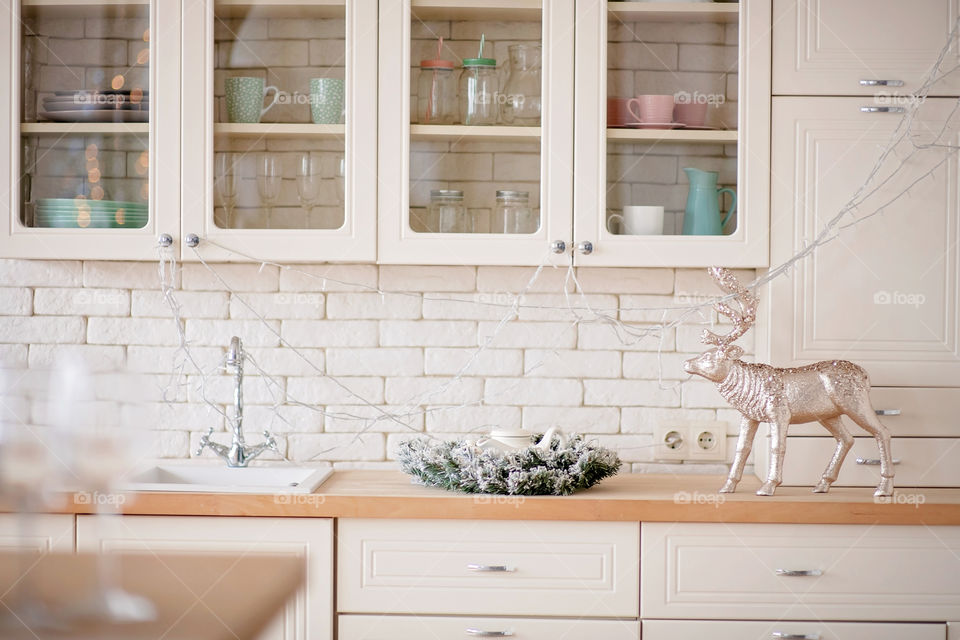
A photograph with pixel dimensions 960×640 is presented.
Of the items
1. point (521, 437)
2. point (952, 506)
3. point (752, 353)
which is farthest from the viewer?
point (752, 353)

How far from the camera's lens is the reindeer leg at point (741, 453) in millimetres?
1995

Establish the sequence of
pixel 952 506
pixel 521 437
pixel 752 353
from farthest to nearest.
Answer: pixel 752 353 < pixel 521 437 < pixel 952 506

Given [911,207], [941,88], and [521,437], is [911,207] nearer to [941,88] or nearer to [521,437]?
[941,88]

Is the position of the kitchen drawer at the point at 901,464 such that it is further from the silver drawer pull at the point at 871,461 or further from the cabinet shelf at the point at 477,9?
the cabinet shelf at the point at 477,9

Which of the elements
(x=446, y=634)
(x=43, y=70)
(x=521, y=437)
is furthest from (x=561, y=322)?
(x=43, y=70)

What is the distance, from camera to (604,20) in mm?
2086

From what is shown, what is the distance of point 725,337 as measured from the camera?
200cm

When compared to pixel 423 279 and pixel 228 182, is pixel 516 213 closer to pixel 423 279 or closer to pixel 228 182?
pixel 423 279

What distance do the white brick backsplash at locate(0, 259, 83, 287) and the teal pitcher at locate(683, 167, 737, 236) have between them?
1.54 m

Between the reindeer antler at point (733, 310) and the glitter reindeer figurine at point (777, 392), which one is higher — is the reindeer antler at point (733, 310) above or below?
above

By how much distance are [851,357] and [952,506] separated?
1.28ft

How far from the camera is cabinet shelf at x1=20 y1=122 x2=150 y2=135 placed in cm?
211

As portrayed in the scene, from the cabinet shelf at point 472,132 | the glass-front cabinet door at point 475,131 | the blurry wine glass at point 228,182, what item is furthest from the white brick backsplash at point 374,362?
the cabinet shelf at point 472,132

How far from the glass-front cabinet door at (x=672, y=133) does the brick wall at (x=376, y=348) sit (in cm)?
26
